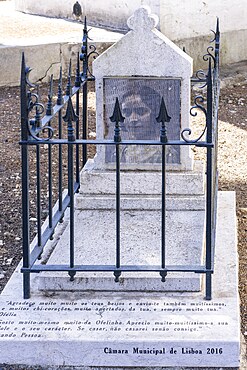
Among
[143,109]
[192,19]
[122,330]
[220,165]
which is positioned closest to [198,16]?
[192,19]

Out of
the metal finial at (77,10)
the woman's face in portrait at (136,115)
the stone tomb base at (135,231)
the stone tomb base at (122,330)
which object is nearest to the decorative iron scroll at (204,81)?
the woman's face in portrait at (136,115)

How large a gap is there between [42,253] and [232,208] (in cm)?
142

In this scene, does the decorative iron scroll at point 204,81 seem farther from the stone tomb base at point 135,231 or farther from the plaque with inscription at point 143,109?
the stone tomb base at point 135,231

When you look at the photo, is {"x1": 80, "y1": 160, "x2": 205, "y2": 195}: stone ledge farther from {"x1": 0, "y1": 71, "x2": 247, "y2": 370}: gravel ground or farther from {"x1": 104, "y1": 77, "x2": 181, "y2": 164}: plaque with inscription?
{"x1": 0, "y1": 71, "x2": 247, "y2": 370}: gravel ground

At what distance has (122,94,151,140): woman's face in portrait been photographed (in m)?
5.07

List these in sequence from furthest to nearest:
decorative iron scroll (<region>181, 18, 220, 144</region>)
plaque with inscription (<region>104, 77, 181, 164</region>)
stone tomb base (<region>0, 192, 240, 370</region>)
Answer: plaque with inscription (<region>104, 77, 181, 164</region>) < decorative iron scroll (<region>181, 18, 220, 144</region>) < stone tomb base (<region>0, 192, 240, 370</region>)

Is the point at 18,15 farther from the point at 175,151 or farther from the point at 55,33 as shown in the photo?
the point at 175,151

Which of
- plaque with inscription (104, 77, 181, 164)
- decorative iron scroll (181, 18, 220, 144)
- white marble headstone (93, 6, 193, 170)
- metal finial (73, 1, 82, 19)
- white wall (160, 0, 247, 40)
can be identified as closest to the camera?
decorative iron scroll (181, 18, 220, 144)

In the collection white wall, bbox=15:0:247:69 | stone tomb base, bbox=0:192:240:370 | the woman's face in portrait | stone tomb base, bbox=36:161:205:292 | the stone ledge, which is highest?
white wall, bbox=15:0:247:69

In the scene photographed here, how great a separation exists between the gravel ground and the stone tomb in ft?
1.51

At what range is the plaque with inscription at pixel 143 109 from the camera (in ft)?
16.4

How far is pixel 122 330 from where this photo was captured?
3.83 metres

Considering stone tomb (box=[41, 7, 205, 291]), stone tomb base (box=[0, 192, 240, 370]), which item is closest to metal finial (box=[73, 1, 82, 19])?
stone tomb (box=[41, 7, 205, 291])

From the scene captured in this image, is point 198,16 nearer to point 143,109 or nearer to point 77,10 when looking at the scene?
point 77,10
